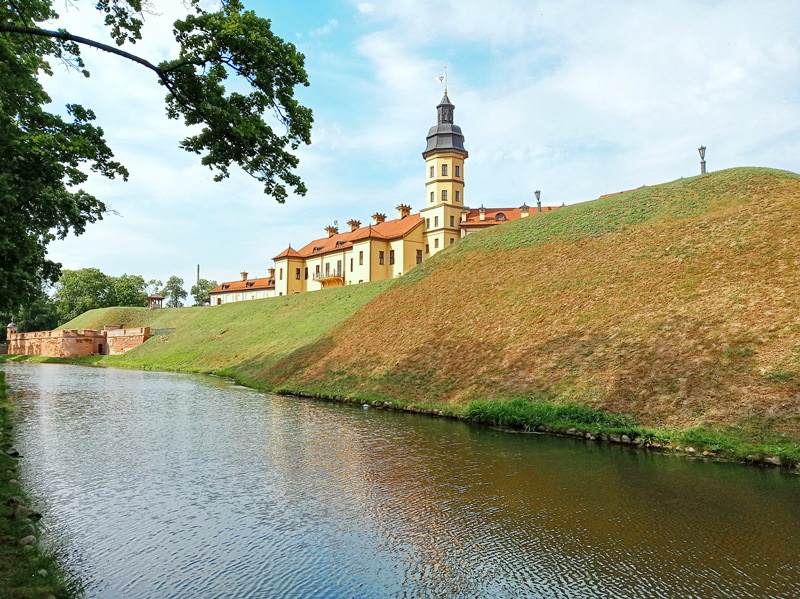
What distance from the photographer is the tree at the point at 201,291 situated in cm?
16100

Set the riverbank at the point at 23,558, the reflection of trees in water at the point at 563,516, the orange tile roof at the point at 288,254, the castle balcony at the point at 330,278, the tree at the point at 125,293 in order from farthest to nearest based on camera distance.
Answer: the tree at the point at 125,293, the orange tile roof at the point at 288,254, the castle balcony at the point at 330,278, the reflection of trees in water at the point at 563,516, the riverbank at the point at 23,558

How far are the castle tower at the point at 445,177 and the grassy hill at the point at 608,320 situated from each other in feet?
89.6

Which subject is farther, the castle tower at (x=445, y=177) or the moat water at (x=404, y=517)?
the castle tower at (x=445, y=177)

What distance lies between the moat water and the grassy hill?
13.3 feet

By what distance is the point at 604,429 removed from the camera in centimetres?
1603

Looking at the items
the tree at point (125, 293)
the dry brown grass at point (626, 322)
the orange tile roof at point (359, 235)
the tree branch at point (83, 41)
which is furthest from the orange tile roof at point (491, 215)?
the tree at point (125, 293)

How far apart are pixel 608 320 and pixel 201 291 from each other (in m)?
160

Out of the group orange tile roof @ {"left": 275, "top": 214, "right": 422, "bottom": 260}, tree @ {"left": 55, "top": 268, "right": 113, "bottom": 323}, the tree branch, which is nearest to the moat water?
the tree branch

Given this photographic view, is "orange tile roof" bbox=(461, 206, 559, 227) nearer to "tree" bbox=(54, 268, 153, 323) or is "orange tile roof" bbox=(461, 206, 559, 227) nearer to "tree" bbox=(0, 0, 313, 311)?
"tree" bbox=(0, 0, 313, 311)

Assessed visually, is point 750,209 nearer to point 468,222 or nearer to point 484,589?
point 484,589

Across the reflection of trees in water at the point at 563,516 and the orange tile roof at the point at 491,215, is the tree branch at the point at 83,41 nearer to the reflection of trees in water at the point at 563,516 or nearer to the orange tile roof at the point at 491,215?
the reflection of trees in water at the point at 563,516

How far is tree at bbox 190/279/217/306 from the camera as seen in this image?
16100cm

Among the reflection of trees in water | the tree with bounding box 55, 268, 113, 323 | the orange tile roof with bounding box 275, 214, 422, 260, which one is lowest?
the reflection of trees in water

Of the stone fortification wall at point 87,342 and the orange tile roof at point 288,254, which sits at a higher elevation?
the orange tile roof at point 288,254
